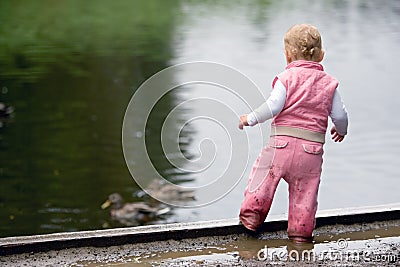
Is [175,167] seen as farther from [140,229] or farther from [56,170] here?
[140,229]

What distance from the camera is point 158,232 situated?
333 cm

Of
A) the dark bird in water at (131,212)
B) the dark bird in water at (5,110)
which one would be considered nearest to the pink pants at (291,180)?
the dark bird in water at (131,212)

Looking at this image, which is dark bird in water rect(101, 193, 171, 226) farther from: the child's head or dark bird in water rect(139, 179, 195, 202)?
the child's head

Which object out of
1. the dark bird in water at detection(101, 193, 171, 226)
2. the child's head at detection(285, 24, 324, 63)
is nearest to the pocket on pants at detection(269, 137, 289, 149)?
the child's head at detection(285, 24, 324, 63)

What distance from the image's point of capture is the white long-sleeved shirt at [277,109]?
10.9 feet

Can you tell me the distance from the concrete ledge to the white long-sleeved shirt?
38 cm

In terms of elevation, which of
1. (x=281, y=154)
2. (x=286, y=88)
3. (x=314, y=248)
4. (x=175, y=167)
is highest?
(x=286, y=88)

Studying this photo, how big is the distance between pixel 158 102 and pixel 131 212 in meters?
4.20

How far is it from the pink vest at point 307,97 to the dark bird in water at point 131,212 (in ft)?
14.5

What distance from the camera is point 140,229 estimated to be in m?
3.39

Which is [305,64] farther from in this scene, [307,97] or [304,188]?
[304,188]

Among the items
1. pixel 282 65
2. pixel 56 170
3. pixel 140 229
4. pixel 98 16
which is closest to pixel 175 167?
pixel 56 170

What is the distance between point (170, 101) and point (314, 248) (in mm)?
A: 8558

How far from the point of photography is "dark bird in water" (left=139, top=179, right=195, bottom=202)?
7.83m
